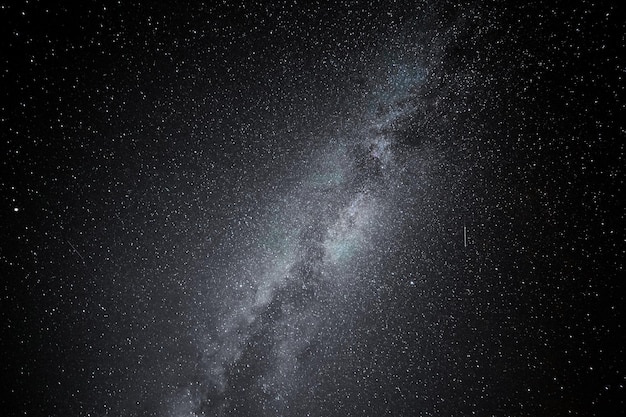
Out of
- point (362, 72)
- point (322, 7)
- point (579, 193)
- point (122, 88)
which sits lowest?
point (579, 193)

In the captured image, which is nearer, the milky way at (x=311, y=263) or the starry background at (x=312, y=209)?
the starry background at (x=312, y=209)

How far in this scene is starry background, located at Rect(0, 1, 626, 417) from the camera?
1034 millimetres

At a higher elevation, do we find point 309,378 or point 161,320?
point 161,320

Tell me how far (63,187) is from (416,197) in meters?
1.28

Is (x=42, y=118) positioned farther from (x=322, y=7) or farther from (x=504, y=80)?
(x=504, y=80)

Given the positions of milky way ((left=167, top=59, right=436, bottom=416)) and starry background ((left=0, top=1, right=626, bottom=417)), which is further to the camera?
milky way ((left=167, top=59, right=436, bottom=416))

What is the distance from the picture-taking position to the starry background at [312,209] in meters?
1.03

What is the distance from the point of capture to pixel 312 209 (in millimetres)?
1239

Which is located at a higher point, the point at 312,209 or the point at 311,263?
the point at 312,209

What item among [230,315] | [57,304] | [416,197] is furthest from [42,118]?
[416,197]

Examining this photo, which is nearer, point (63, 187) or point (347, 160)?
point (63, 187)

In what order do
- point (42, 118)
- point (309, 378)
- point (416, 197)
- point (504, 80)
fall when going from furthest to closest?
point (309, 378)
point (416, 197)
point (504, 80)
point (42, 118)

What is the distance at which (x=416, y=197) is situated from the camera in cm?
124

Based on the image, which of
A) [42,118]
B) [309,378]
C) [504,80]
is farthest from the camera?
[309,378]
